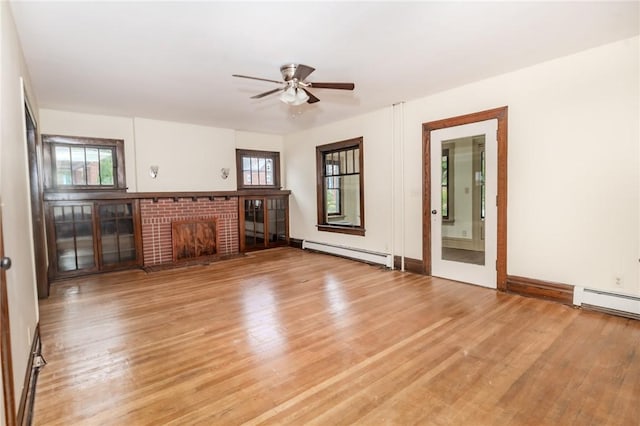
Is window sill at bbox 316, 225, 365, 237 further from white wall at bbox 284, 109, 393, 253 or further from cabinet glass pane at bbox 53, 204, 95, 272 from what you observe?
cabinet glass pane at bbox 53, 204, 95, 272

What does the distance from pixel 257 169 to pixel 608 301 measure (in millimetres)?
6205

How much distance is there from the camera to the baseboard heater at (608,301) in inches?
118

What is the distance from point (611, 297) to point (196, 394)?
3817mm

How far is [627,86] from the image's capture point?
2.99 m

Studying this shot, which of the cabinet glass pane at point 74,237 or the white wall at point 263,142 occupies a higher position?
the white wall at point 263,142

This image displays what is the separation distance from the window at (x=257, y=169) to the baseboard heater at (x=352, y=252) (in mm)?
1681

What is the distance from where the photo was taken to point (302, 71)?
3.11 metres

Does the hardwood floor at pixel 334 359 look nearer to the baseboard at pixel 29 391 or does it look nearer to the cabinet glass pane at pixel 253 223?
the baseboard at pixel 29 391

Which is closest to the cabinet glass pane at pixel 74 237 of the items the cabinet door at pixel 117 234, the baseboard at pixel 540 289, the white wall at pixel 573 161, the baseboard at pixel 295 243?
the cabinet door at pixel 117 234

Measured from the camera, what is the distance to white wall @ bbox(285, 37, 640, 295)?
9.91 ft

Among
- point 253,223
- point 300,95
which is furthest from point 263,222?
point 300,95

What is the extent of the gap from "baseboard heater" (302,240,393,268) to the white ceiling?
8.48 feet

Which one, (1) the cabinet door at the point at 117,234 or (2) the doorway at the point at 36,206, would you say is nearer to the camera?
(2) the doorway at the point at 36,206

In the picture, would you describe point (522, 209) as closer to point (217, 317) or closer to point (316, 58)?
point (316, 58)
